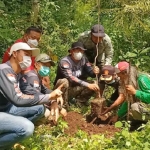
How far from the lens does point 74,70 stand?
256 inches

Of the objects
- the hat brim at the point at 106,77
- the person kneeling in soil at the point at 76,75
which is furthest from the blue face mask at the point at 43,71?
the hat brim at the point at 106,77

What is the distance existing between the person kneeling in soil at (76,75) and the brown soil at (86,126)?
0.43 meters

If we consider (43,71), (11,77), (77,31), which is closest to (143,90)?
(43,71)

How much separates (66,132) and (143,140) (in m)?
1.26

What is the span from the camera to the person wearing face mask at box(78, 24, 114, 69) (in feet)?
21.8

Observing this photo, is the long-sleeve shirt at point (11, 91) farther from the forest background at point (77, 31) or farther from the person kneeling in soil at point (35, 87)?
the forest background at point (77, 31)

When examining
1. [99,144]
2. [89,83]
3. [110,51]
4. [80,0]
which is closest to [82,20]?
[80,0]

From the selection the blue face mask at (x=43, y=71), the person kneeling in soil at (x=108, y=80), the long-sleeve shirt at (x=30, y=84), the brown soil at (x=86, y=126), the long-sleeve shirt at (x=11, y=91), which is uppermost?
the long-sleeve shirt at (x=11, y=91)

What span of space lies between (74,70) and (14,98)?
266 cm

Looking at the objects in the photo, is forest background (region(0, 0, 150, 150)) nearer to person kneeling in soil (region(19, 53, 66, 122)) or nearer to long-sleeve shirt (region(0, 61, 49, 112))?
person kneeling in soil (region(19, 53, 66, 122))

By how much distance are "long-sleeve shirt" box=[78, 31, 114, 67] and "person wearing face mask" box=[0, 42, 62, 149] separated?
2811mm

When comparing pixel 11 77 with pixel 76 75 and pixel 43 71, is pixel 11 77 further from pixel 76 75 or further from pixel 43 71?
pixel 76 75

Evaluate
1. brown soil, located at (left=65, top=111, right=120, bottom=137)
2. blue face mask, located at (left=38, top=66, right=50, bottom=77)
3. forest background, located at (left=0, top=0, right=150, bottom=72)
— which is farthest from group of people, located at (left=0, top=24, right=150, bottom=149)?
forest background, located at (left=0, top=0, right=150, bottom=72)

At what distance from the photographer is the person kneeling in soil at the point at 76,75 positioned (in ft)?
20.6
